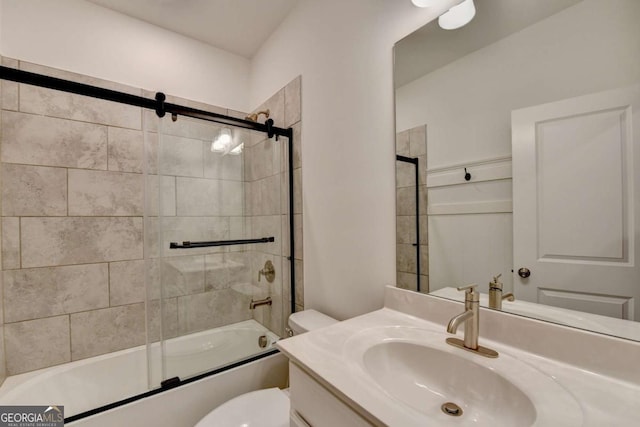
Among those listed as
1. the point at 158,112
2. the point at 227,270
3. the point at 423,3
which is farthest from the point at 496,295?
the point at 158,112

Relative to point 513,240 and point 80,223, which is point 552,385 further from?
point 80,223

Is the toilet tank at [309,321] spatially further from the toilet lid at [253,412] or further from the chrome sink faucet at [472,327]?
the chrome sink faucet at [472,327]

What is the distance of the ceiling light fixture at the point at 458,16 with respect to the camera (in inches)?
35.5

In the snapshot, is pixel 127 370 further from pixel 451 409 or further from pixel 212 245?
pixel 451 409

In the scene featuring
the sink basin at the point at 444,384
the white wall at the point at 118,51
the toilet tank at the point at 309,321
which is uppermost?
the white wall at the point at 118,51

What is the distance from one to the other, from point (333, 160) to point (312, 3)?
0.97 m

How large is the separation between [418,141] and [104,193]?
1.85 metres

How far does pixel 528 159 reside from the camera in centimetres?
79

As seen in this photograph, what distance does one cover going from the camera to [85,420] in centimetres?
109

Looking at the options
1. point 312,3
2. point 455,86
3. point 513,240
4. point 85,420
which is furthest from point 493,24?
point 85,420

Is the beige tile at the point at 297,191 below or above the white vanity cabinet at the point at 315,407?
above

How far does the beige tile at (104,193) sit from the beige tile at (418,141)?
173cm

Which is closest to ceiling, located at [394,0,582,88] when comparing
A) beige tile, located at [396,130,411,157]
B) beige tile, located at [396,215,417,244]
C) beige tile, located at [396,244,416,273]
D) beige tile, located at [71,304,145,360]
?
beige tile, located at [396,130,411,157]

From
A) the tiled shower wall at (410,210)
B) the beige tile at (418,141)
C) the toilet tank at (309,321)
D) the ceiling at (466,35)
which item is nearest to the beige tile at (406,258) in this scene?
Result: the tiled shower wall at (410,210)
